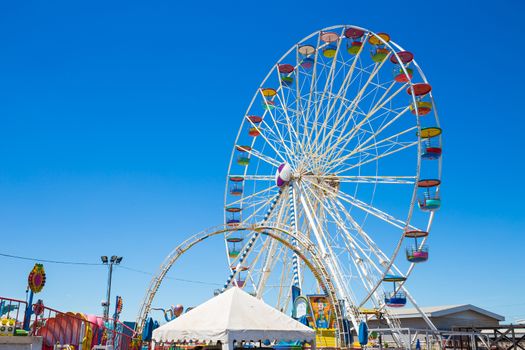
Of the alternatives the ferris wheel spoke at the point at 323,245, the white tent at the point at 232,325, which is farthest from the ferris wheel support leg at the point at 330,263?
the white tent at the point at 232,325

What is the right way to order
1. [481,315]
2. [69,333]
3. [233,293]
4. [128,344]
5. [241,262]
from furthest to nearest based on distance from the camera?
[481,315]
[241,262]
[128,344]
[69,333]
[233,293]

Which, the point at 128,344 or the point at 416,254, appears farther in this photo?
the point at 416,254

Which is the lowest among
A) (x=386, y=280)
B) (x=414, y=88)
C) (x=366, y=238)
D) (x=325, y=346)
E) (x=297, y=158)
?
(x=325, y=346)

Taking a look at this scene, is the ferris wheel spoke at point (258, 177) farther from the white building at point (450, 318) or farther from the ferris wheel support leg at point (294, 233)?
the white building at point (450, 318)

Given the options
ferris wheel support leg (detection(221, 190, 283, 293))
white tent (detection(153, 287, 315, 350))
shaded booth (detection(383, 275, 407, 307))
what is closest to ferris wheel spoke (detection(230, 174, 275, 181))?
ferris wheel support leg (detection(221, 190, 283, 293))

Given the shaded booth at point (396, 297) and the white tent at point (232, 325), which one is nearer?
the white tent at point (232, 325)

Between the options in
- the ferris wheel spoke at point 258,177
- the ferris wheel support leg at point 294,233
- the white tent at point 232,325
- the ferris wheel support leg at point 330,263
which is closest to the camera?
the white tent at point 232,325

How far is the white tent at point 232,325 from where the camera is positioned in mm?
10188

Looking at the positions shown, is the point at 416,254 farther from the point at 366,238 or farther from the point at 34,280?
the point at 34,280

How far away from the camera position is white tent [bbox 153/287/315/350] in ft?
33.4

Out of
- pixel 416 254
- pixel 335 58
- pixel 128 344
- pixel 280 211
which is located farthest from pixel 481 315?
pixel 128 344

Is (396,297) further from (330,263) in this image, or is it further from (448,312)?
(448,312)

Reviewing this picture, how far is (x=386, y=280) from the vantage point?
21.0m

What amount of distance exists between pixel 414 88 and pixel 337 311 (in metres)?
9.63
